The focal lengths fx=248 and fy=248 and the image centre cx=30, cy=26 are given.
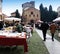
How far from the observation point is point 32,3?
114 m

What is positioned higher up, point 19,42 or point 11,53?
point 19,42

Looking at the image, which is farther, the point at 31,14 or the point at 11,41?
the point at 31,14

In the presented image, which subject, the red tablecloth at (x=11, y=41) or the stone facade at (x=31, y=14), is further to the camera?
the stone facade at (x=31, y=14)

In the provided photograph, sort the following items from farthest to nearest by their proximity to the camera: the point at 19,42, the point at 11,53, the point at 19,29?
the point at 19,29
the point at 11,53
the point at 19,42

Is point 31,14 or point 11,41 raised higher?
point 11,41

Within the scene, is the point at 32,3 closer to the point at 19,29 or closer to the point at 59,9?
the point at 59,9

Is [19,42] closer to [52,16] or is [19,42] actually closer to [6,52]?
[6,52]

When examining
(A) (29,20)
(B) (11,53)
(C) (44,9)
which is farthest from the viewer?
(C) (44,9)

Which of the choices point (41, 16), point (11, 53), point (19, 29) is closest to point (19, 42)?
point (11, 53)

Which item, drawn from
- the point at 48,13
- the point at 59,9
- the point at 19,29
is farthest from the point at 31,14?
the point at 19,29

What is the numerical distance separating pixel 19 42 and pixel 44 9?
355ft

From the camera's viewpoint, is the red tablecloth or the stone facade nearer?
the red tablecloth

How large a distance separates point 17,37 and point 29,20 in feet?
296

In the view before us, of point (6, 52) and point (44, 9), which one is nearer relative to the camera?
point (6, 52)
